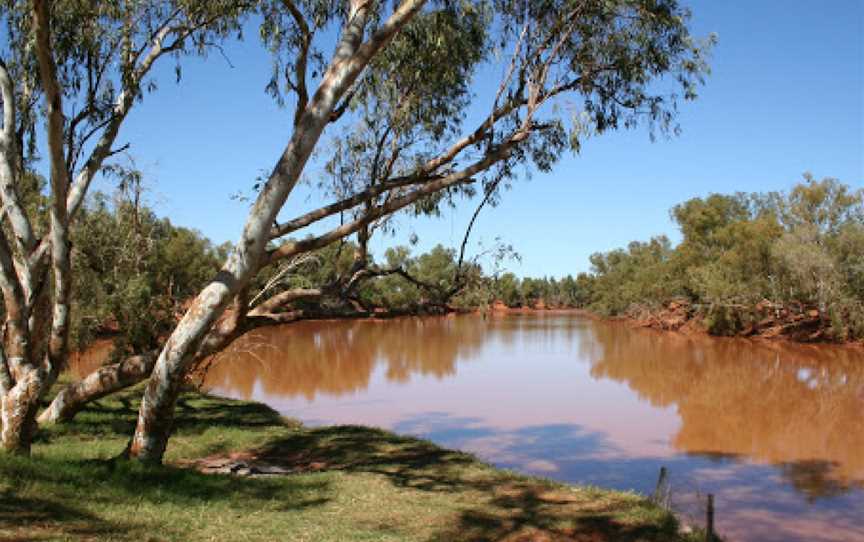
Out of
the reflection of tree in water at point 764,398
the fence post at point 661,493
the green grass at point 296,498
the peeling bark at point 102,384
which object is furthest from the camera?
the reflection of tree in water at point 764,398

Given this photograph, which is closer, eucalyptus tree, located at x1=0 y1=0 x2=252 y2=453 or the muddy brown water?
eucalyptus tree, located at x1=0 y1=0 x2=252 y2=453

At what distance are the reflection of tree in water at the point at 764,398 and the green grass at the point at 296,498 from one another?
3.97 metres

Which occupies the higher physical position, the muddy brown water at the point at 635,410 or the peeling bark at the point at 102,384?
the peeling bark at the point at 102,384

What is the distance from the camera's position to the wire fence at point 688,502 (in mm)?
4605

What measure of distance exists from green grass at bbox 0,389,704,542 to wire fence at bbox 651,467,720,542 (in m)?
0.18

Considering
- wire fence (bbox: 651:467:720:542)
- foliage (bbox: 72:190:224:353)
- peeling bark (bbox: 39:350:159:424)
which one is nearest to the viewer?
wire fence (bbox: 651:467:720:542)

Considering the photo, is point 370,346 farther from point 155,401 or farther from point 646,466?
point 155,401

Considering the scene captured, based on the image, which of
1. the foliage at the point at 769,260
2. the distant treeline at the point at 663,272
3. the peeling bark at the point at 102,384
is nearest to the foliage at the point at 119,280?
the distant treeline at the point at 663,272

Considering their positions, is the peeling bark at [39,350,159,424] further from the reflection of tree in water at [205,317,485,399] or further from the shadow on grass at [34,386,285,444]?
the reflection of tree in water at [205,317,485,399]

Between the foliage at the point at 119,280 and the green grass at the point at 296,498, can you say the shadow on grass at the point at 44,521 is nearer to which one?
the green grass at the point at 296,498

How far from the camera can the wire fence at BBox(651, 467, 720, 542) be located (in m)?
4.61

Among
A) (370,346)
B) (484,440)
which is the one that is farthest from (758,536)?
(370,346)

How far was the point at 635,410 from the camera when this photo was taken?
12.5 meters

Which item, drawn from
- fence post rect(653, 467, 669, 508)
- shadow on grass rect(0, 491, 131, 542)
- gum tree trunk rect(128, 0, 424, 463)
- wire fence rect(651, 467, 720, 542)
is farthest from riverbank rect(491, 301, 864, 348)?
shadow on grass rect(0, 491, 131, 542)
